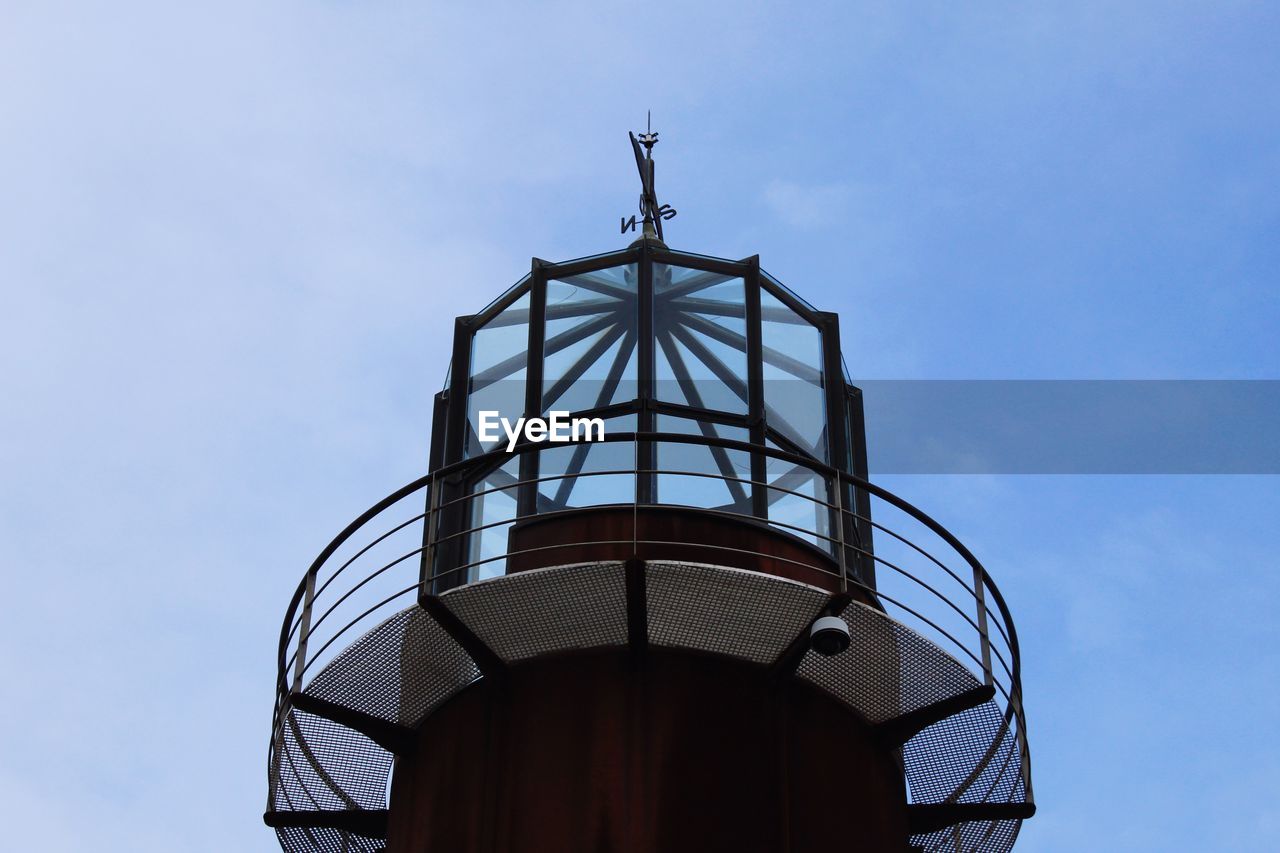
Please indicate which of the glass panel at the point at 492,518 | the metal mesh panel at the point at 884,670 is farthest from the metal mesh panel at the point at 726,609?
the glass panel at the point at 492,518

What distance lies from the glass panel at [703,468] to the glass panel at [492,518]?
135cm

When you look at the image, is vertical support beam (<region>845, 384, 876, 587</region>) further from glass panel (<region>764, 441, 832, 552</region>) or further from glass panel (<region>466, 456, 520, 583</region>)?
glass panel (<region>466, 456, 520, 583</region>)

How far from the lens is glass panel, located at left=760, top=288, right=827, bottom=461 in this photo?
15406 mm

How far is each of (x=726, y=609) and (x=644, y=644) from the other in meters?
0.73

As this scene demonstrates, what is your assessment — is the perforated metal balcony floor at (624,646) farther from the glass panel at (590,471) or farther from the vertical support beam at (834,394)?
the vertical support beam at (834,394)

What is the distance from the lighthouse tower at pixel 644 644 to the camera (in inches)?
493

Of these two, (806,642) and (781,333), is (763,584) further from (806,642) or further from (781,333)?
(781,333)

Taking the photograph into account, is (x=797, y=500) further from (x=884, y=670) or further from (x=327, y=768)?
(x=327, y=768)

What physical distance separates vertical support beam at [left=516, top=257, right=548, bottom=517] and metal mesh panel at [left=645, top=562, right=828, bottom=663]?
6.44 ft

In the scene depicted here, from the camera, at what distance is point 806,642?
42.3 feet

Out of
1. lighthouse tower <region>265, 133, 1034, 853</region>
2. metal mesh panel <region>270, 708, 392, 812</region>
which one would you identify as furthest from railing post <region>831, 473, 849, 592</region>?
metal mesh panel <region>270, 708, 392, 812</region>

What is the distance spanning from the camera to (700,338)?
1550cm

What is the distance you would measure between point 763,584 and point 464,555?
129 inches

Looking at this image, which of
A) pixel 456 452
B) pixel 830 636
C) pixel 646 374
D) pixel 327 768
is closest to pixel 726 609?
pixel 830 636
